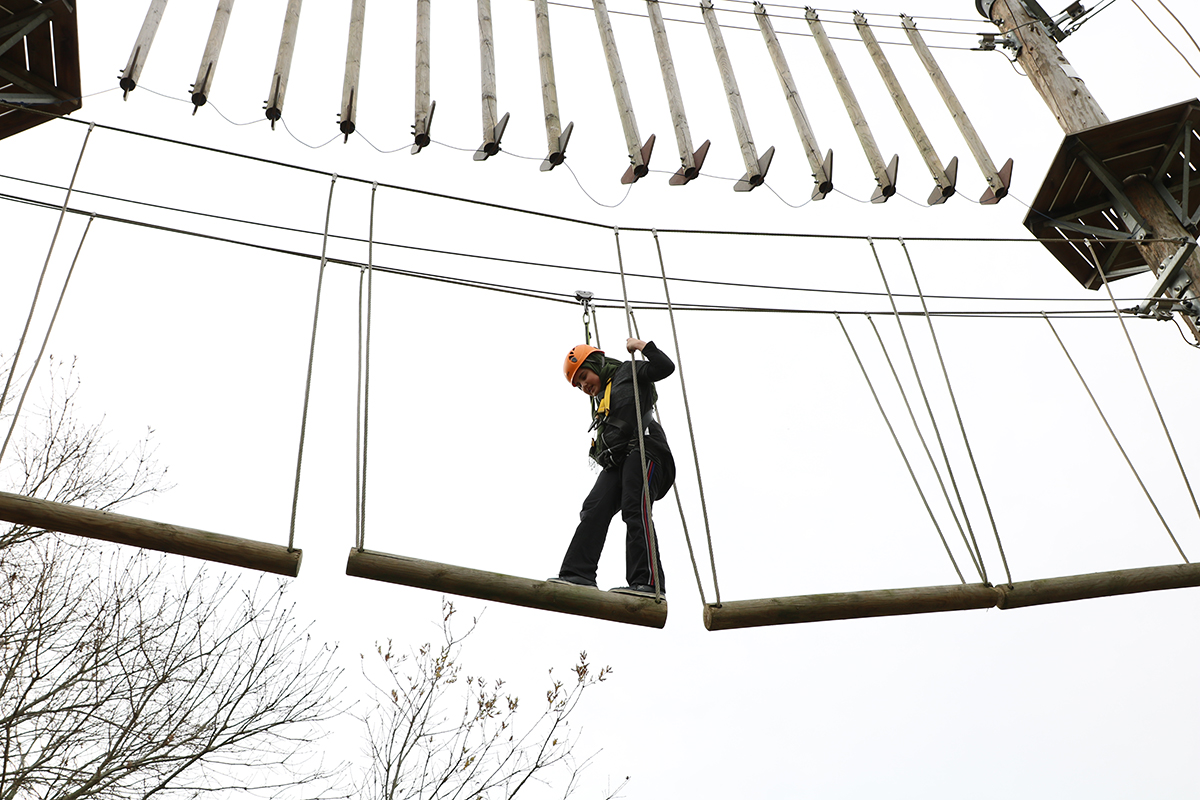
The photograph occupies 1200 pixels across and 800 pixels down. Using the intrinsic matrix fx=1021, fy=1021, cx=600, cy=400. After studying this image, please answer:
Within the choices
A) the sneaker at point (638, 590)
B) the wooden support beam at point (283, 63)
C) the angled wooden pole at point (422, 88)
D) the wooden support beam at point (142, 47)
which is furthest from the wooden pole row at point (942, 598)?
the wooden support beam at point (142, 47)

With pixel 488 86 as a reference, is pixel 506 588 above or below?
below

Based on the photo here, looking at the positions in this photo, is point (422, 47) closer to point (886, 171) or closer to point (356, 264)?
point (356, 264)

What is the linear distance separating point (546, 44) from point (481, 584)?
3.53 m

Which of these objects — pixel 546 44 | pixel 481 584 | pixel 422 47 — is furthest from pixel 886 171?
pixel 481 584

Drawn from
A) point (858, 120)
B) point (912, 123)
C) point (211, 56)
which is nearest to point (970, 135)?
point (912, 123)

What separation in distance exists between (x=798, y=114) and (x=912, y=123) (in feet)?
2.70

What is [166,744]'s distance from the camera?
6.48 metres

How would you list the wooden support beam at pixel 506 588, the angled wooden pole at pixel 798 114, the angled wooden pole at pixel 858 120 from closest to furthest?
the wooden support beam at pixel 506 588 < the angled wooden pole at pixel 798 114 < the angled wooden pole at pixel 858 120

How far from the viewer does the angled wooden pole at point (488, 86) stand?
489cm

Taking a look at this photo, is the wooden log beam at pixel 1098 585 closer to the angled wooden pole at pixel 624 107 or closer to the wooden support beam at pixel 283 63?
the angled wooden pole at pixel 624 107

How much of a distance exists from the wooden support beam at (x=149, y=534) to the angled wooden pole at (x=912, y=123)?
4.38m

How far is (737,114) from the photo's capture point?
573cm

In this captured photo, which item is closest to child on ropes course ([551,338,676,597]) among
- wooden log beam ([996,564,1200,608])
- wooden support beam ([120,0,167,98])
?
wooden log beam ([996,564,1200,608])

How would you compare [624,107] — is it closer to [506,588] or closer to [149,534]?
[506,588]
